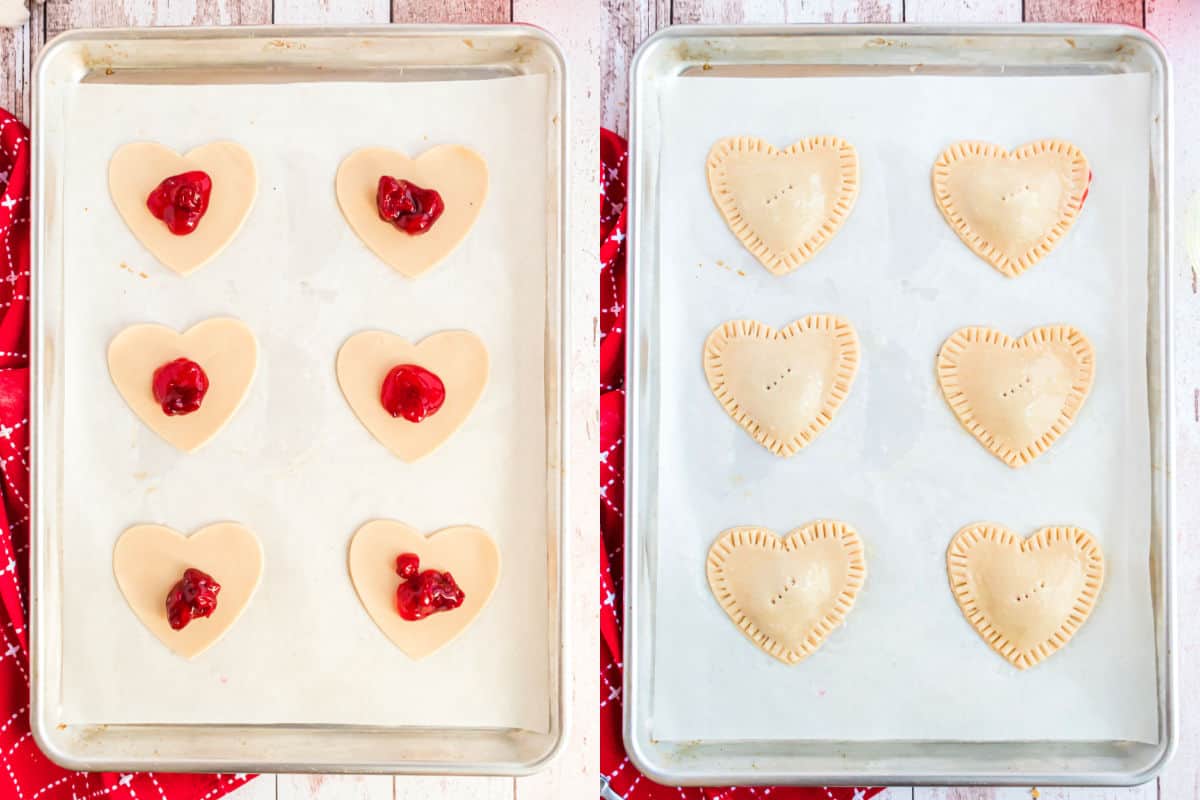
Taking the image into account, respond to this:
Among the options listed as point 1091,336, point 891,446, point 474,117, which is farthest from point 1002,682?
point 474,117

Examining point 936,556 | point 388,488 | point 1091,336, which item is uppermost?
point 1091,336

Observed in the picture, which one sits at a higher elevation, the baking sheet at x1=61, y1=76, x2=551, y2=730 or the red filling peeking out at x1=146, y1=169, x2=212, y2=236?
the red filling peeking out at x1=146, y1=169, x2=212, y2=236

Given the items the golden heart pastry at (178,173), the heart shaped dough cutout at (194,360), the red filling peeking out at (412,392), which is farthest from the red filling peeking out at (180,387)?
the red filling peeking out at (412,392)

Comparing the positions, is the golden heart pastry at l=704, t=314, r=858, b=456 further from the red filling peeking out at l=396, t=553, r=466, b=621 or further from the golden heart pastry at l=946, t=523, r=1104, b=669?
the red filling peeking out at l=396, t=553, r=466, b=621

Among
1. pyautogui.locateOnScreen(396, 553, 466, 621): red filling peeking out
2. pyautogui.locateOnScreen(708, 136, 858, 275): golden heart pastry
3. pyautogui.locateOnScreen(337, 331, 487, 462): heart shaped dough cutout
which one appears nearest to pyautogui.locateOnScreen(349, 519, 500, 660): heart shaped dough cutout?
pyautogui.locateOnScreen(396, 553, 466, 621): red filling peeking out

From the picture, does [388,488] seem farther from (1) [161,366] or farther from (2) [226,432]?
(1) [161,366]

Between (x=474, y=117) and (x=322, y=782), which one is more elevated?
(x=474, y=117)

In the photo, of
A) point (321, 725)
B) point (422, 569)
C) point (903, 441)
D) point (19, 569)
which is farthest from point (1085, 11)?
point (19, 569)
